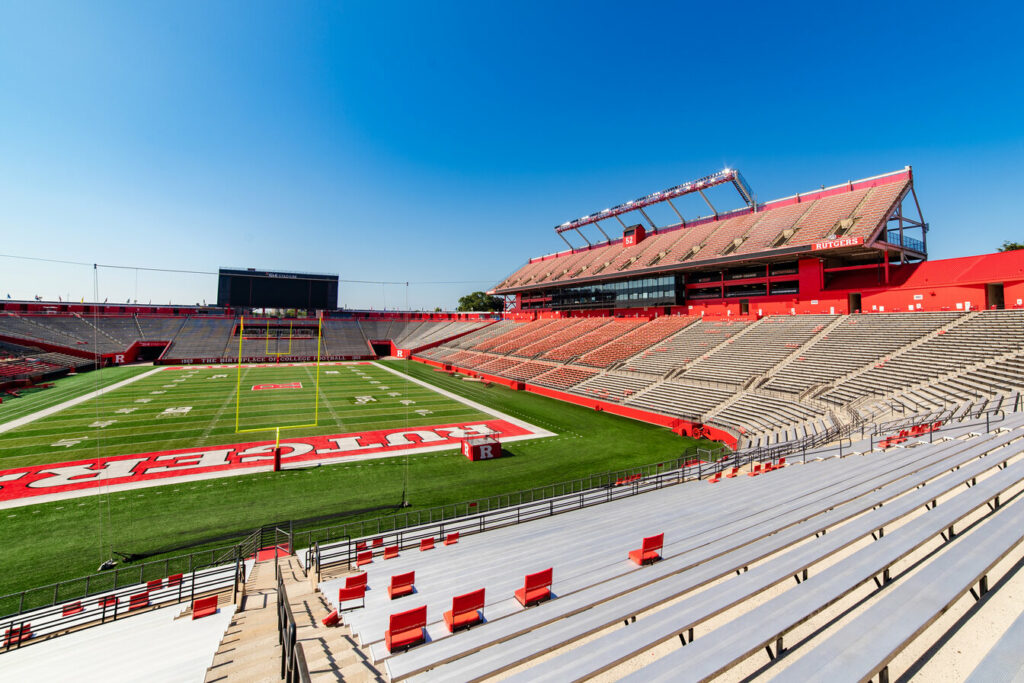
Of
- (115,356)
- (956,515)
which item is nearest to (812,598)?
(956,515)

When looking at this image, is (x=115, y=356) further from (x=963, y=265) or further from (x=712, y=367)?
(x=963, y=265)

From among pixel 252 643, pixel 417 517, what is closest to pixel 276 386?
pixel 417 517

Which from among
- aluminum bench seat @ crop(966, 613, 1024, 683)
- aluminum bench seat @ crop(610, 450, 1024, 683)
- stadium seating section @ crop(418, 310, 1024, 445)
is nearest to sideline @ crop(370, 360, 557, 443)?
stadium seating section @ crop(418, 310, 1024, 445)

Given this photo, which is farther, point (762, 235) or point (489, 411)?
point (762, 235)

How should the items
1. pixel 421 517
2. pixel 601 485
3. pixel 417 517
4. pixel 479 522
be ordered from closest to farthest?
pixel 479 522
pixel 421 517
pixel 417 517
pixel 601 485

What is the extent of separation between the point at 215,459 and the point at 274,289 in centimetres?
5077

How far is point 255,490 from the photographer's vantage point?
14656mm

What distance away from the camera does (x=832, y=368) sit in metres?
23.4

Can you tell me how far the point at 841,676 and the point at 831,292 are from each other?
1447 inches

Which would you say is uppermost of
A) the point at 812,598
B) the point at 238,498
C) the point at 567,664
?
the point at 812,598

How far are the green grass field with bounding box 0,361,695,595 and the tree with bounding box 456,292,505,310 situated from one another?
3282 inches

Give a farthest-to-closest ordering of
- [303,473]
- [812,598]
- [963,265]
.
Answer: [963,265], [303,473], [812,598]

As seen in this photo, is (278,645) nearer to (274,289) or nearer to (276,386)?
(276,386)

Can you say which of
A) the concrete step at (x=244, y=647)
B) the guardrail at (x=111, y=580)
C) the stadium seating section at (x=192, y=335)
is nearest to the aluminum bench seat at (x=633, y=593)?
the concrete step at (x=244, y=647)
